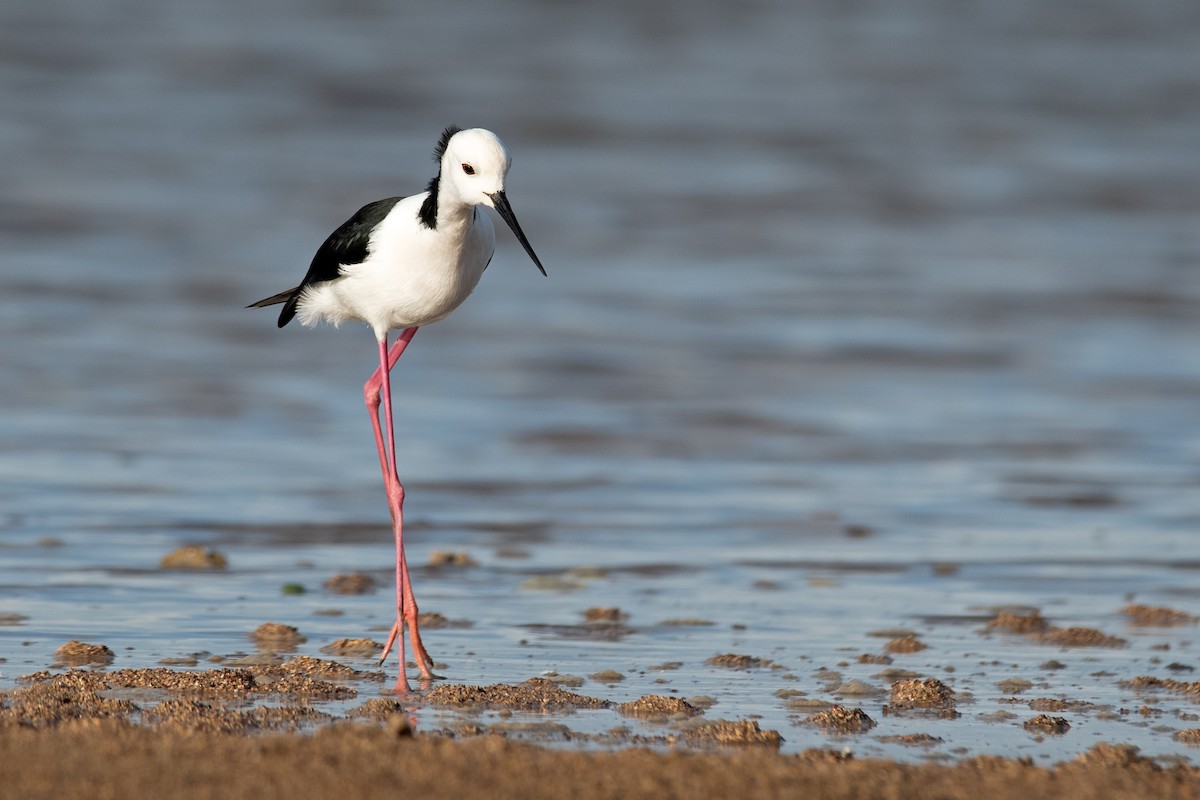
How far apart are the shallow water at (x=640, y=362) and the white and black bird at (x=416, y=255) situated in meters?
1.02

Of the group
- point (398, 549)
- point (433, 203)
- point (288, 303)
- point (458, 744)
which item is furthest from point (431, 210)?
point (458, 744)

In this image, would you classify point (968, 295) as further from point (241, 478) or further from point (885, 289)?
point (241, 478)

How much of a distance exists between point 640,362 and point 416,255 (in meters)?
5.74

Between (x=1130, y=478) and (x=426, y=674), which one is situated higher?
(x=1130, y=478)

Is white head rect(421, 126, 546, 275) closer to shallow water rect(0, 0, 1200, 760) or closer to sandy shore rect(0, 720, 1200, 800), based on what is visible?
shallow water rect(0, 0, 1200, 760)

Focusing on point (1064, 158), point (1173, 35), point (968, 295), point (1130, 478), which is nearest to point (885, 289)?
point (968, 295)

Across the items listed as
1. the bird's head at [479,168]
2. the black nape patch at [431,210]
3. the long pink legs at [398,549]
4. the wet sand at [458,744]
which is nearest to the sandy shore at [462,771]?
the wet sand at [458,744]

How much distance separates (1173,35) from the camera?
2639cm

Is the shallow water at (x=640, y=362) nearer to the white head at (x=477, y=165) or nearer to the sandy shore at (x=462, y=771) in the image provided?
the sandy shore at (x=462, y=771)

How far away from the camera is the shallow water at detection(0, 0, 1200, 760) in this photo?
253 inches

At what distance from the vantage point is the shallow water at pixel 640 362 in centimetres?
643

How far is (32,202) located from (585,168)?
18.4 ft

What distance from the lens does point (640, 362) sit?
11.5 meters

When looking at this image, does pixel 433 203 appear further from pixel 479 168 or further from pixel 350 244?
pixel 350 244
